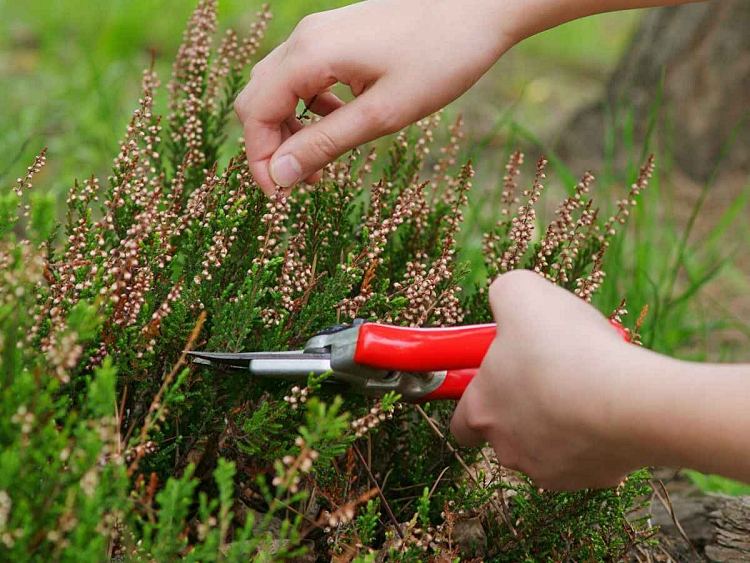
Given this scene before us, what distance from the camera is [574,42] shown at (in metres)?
7.65

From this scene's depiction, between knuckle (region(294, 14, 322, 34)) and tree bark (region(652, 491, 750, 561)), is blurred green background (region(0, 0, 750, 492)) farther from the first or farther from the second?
knuckle (region(294, 14, 322, 34))

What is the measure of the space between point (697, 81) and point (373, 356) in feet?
13.8

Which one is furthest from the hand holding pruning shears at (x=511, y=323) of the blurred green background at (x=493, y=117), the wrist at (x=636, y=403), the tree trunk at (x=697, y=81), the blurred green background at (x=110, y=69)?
the tree trunk at (x=697, y=81)

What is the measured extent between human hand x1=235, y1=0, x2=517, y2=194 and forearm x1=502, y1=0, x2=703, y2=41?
0.08 m

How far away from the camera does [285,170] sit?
193 cm

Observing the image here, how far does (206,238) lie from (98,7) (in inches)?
181

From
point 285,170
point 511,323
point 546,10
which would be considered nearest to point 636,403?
point 511,323

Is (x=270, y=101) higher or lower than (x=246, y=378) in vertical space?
higher

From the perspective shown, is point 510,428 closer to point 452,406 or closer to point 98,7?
point 452,406

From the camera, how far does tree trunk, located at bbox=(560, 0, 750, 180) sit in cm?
516

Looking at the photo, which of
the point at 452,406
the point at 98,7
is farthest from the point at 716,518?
the point at 98,7

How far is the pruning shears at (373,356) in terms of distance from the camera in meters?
1.65

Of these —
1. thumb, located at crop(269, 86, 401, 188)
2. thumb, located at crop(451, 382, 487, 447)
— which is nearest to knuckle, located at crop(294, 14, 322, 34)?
thumb, located at crop(269, 86, 401, 188)

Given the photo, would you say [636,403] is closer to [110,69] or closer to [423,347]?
[423,347]
